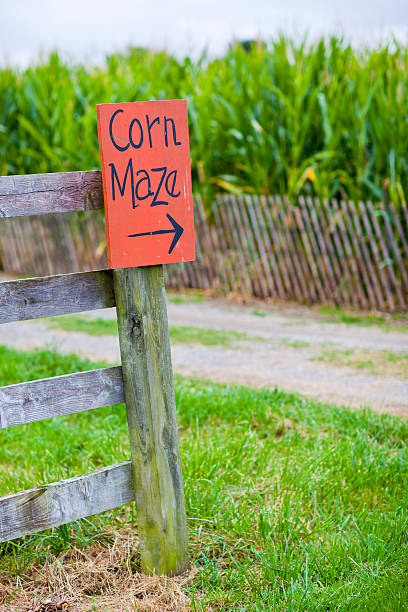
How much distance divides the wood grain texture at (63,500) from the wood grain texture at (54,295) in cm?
63

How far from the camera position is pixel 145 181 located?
8.06 feet

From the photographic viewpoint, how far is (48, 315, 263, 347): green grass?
675 centimetres

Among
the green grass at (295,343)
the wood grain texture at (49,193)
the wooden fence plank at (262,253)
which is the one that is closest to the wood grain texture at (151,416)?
the wood grain texture at (49,193)

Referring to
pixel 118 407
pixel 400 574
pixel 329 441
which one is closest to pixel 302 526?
pixel 400 574

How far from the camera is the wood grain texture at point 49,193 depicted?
2344mm

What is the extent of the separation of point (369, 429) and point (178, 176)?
2214 millimetres

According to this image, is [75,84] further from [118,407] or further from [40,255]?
[118,407]

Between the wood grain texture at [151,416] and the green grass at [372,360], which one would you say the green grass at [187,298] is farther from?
the wood grain texture at [151,416]

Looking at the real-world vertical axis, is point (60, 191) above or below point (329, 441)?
above

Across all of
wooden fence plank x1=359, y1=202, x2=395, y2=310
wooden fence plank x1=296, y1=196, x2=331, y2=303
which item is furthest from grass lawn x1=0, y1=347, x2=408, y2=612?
wooden fence plank x1=296, y1=196, x2=331, y2=303

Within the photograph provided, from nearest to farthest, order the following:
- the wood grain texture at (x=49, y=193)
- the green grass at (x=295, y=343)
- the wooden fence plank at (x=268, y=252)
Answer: the wood grain texture at (x=49, y=193), the green grass at (x=295, y=343), the wooden fence plank at (x=268, y=252)

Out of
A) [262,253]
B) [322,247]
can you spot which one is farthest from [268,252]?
[322,247]

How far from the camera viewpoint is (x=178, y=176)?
2.52 metres

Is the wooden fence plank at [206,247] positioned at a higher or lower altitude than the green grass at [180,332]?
higher
